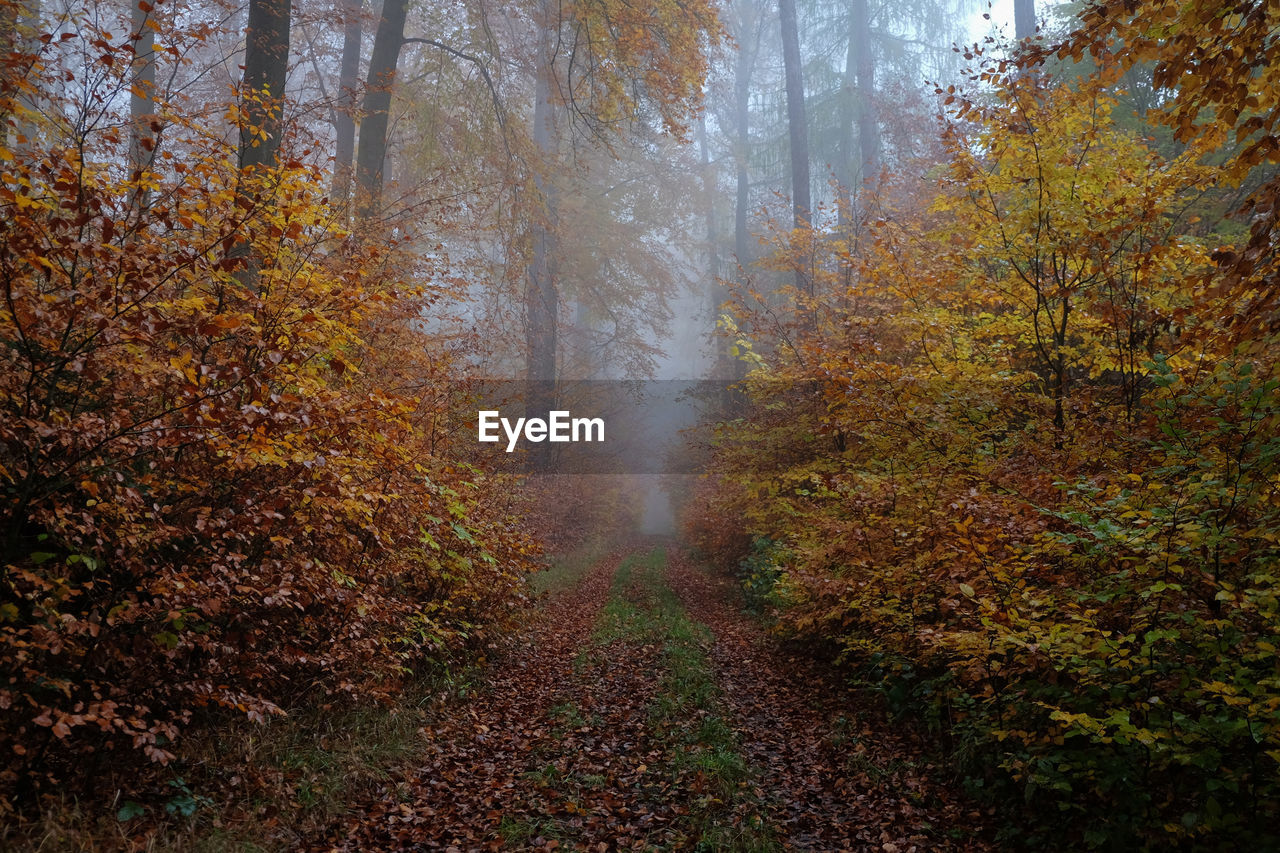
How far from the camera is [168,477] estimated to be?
15.2ft

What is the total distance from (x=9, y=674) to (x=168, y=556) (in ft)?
3.38

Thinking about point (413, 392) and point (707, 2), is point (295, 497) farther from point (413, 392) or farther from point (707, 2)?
point (707, 2)

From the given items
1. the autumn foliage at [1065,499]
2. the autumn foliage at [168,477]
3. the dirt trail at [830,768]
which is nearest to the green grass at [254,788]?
the autumn foliage at [168,477]

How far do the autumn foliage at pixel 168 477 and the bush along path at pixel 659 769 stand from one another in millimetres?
1089

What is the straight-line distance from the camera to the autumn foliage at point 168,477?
3740 mm

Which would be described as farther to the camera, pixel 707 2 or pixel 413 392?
pixel 707 2

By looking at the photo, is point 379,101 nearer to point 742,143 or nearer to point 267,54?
point 267,54

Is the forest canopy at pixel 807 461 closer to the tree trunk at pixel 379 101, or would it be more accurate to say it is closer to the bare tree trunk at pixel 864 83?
the tree trunk at pixel 379 101

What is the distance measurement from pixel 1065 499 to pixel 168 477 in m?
6.37

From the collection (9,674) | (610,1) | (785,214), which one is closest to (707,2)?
(610,1)

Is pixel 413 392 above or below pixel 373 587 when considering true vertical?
above

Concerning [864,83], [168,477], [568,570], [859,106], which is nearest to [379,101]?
[568,570]

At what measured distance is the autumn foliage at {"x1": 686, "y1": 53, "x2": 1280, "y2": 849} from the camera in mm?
3824

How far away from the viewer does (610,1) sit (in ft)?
39.4
